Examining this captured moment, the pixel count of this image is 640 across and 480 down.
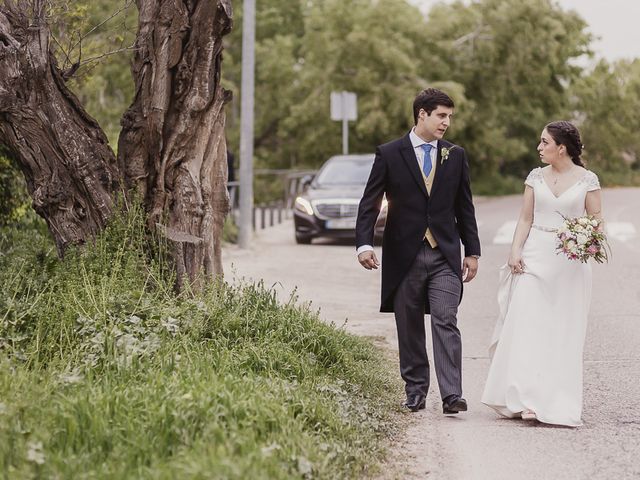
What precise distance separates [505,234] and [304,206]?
4.61m

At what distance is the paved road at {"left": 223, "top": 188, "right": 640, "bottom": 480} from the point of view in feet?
20.8

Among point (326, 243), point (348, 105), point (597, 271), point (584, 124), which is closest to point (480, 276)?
point (597, 271)

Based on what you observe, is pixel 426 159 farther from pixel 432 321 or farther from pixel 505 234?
pixel 505 234

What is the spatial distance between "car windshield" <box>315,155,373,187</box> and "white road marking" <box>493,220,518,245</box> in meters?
2.67

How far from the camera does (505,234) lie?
24.1 metres

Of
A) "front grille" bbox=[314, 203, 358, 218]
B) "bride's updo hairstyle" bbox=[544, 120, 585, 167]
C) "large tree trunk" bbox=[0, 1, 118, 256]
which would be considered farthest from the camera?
"front grille" bbox=[314, 203, 358, 218]

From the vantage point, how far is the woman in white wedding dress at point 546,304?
7.46 metres

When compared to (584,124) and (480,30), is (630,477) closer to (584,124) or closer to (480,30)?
(480,30)

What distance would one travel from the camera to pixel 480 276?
16906mm

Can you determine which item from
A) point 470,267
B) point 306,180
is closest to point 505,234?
point 306,180

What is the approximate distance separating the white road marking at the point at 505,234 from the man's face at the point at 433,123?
1367 centimetres

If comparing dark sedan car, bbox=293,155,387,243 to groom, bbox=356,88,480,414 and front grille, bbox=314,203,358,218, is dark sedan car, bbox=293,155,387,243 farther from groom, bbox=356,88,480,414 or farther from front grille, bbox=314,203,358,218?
groom, bbox=356,88,480,414

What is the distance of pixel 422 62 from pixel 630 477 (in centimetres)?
3693

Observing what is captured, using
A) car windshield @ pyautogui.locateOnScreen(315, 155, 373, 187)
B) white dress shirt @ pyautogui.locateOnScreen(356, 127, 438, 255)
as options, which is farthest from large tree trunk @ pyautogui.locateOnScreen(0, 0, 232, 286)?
car windshield @ pyautogui.locateOnScreen(315, 155, 373, 187)
